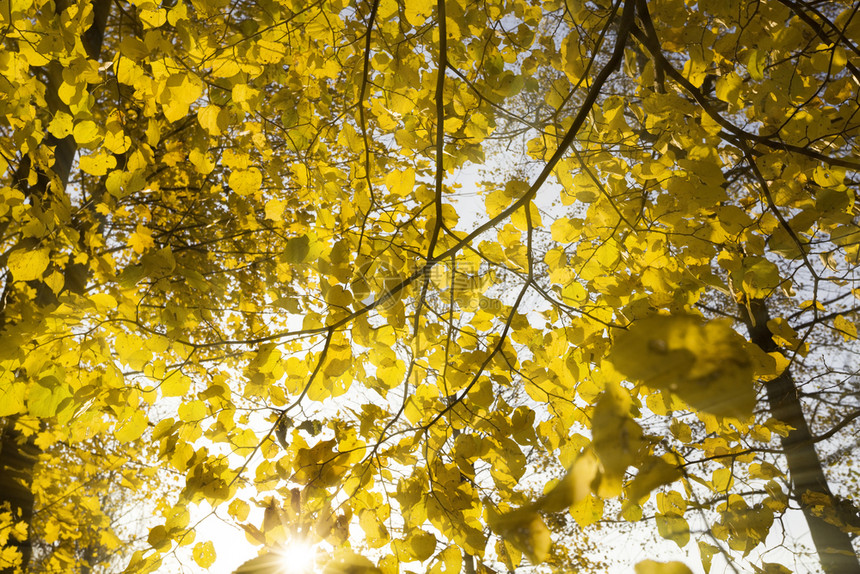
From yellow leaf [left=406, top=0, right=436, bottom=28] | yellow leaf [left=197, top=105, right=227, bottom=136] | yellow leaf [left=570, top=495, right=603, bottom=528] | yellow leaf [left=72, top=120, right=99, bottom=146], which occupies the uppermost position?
yellow leaf [left=406, top=0, right=436, bottom=28]

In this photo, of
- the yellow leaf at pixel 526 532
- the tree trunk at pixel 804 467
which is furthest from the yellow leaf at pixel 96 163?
the tree trunk at pixel 804 467

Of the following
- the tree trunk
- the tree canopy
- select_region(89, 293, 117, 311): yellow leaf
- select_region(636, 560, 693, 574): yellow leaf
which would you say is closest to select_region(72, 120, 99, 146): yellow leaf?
the tree canopy

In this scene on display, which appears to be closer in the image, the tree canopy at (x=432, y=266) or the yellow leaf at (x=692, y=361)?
the yellow leaf at (x=692, y=361)

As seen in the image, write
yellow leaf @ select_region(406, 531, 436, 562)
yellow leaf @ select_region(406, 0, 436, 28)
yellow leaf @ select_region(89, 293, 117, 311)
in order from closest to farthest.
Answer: yellow leaf @ select_region(406, 531, 436, 562)
yellow leaf @ select_region(89, 293, 117, 311)
yellow leaf @ select_region(406, 0, 436, 28)

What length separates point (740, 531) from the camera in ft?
4.64

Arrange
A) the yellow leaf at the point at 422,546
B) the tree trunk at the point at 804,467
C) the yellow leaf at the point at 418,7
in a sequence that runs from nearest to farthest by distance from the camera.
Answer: the yellow leaf at the point at 422,546 → the yellow leaf at the point at 418,7 → the tree trunk at the point at 804,467

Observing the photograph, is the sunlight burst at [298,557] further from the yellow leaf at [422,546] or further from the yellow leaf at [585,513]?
the yellow leaf at [585,513]

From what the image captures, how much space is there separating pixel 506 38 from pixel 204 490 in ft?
6.23

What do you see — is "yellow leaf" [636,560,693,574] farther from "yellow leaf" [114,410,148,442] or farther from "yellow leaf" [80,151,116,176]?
"yellow leaf" [80,151,116,176]

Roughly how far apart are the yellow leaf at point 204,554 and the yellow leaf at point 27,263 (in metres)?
0.99

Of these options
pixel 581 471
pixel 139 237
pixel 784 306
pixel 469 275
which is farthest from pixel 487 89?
pixel 784 306

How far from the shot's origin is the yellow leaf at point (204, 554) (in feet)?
4.58

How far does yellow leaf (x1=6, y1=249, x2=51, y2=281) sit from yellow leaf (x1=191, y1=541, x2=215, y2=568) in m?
0.99

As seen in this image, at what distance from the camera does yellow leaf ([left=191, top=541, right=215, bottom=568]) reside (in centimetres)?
139
